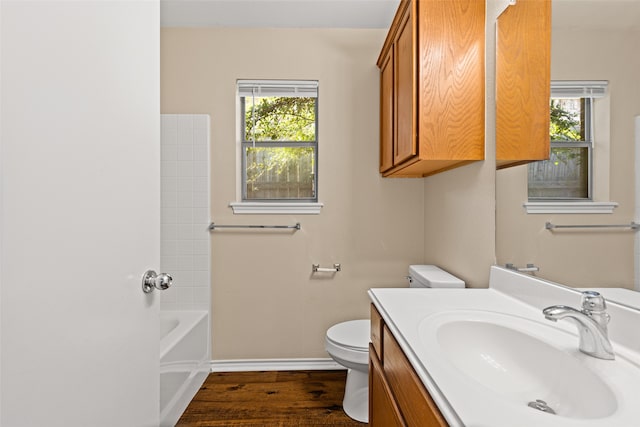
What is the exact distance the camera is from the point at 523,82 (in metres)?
1.28

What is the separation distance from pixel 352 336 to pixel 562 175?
133 cm

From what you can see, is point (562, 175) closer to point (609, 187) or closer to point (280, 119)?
point (609, 187)

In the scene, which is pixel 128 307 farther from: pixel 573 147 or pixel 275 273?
pixel 275 273

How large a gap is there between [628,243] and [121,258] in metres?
1.27

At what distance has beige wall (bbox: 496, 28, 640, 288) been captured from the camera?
855 mm

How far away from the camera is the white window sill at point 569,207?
3.02 ft

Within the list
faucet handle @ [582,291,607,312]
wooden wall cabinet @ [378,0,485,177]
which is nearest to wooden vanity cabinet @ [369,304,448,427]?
faucet handle @ [582,291,607,312]

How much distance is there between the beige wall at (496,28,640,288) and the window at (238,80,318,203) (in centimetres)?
155

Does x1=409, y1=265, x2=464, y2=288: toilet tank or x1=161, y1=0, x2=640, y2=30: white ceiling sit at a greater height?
x1=161, y1=0, x2=640, y2=30: white ceiling

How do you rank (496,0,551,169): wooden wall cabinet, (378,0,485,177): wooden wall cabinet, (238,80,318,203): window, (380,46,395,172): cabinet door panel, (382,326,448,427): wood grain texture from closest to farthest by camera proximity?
1. (382,326,448,427): wood grain texture
2. (496,0,551,169): wooden wall cabinet
3. (378,0,485,177): wooden wall cabinet
4. (380,46,395,172): cabinet door panel
5. (238,80,318,203): window

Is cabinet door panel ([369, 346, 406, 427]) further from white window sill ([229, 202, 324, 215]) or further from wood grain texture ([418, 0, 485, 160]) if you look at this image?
white window sill ([229, 202, 324, 215])

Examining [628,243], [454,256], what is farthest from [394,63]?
[628,243]

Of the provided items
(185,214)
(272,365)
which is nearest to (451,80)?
(185,214)

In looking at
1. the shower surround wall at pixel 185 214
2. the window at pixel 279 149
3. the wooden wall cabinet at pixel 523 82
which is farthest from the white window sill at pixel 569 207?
the shower surround wall at pixel 185 214
